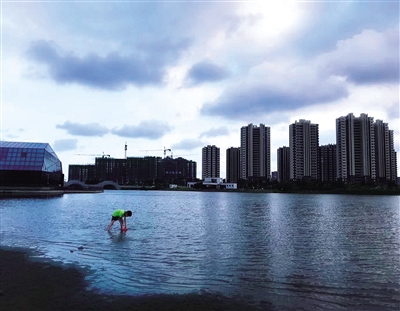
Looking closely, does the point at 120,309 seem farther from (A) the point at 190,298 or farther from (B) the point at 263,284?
(B) the point at 263,284

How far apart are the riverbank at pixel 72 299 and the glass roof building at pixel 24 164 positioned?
10907 centimetres

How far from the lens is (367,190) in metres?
193

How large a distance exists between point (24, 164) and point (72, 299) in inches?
4513

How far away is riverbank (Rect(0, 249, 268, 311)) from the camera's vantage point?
10.2m

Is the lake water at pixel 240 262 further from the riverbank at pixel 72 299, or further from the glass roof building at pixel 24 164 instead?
the glass roof building at pixel 24 164

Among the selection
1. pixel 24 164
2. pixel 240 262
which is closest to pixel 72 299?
pixel 240 262

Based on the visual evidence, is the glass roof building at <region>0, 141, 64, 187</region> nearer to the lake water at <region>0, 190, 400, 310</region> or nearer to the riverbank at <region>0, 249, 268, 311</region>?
the lake water at <region>0, 190, 400, 310</region>

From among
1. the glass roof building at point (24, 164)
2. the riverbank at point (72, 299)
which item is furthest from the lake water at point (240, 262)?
the glass roof building at point (24, 164)

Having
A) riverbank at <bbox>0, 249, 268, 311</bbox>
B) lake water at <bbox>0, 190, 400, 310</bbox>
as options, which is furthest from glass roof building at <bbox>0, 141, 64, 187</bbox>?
riverbank at <bbox>0, 249, 268, 311</bbox>

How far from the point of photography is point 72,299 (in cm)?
1095

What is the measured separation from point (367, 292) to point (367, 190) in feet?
662

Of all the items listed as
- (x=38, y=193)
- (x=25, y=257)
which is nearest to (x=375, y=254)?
(x=25, y=257)

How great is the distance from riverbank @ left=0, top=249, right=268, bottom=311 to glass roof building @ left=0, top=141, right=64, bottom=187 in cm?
10907

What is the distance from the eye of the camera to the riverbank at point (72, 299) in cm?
1025
